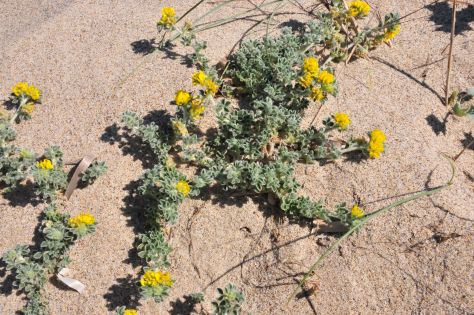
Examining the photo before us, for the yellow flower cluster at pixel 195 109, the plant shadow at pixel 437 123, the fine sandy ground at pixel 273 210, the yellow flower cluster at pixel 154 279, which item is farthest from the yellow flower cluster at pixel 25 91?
the plant shadow at pixel 437 123

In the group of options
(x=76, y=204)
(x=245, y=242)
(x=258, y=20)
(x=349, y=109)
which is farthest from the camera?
(x=258, y=20)

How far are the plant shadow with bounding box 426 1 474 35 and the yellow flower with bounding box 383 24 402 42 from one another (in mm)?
434

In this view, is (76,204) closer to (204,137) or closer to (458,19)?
(204,137)

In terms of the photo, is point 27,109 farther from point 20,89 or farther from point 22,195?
point 22,195

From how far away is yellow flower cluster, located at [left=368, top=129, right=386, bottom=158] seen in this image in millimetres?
2934

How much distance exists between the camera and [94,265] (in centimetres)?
288

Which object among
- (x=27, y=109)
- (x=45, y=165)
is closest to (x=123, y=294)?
(x=45, y=165)

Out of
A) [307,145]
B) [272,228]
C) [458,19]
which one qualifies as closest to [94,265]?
[272,228]

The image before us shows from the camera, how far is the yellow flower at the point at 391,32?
3459 millimetres

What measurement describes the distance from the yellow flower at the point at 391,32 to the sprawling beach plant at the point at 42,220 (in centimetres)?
233

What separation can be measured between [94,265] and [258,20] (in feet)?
7.82

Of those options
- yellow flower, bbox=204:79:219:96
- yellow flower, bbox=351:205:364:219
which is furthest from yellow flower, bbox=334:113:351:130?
yellow flower, bbox=204:79:219:96

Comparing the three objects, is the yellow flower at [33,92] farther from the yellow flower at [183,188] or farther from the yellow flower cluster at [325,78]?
the yellow flower cluster at [325,78]

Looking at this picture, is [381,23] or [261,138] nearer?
[261,138]
